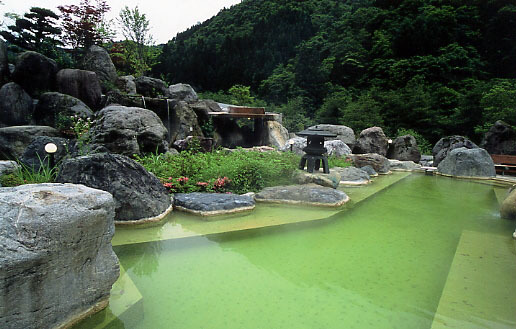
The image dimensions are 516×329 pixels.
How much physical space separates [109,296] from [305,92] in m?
27.6

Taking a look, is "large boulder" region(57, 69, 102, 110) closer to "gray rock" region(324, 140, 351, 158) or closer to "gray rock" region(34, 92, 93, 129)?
A: "gray rock" region(34, 92, 93, 129)

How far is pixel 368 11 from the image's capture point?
96.2ft

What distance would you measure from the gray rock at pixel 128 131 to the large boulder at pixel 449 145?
1164 centimetres

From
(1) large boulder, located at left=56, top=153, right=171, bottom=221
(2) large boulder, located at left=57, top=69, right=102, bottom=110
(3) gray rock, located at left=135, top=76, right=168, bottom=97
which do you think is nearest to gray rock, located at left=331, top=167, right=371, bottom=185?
(1) large boulder, located at left=56, top=153, right=171, bottom=221

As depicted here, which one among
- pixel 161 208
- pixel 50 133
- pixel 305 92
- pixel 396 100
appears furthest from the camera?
pixel 305 92

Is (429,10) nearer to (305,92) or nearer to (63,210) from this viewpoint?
(305,92)

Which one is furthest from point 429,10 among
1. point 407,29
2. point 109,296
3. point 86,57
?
point 109,296

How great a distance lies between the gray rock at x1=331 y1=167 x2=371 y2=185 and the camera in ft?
30.0

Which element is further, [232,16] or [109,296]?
[232,16]

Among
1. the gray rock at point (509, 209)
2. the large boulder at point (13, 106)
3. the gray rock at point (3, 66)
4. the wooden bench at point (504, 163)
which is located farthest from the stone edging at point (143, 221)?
the wooden bench at point (504, 163)

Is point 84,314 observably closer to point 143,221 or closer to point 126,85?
point 143,221

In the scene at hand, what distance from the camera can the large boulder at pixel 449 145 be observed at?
13.2 meters

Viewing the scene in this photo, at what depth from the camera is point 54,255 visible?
209 centimetres

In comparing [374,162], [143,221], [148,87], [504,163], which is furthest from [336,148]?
[148,87]
